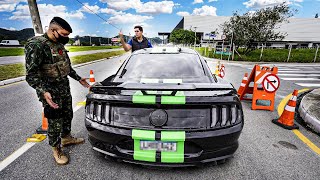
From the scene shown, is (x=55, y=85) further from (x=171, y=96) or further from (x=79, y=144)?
(x=171, y=96)

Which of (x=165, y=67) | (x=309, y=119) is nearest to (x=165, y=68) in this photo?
(x=165, y=67)

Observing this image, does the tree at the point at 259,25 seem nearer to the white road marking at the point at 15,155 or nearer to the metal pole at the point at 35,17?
the metal pole at the point at 35,17

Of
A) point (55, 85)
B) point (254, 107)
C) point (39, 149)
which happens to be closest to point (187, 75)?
point (55, 85)

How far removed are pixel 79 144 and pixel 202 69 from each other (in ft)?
7.23

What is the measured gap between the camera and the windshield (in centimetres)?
291

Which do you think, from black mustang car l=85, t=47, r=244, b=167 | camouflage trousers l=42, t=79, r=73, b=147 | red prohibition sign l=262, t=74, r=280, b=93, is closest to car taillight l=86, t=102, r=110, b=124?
black mustang car l=85, t=47, r=244, b=167

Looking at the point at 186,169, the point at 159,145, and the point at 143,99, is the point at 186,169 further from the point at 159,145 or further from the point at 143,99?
the point at 143,99

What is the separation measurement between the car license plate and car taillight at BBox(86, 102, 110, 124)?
0.49 metres

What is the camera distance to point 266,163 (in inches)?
106

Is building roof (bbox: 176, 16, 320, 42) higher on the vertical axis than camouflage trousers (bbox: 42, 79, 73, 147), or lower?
higher

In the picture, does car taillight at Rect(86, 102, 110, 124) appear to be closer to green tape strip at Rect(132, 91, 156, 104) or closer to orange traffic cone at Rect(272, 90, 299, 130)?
green tape strip at Rect(132, 91, 156, 104)

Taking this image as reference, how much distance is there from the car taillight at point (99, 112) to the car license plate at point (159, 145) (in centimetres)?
49

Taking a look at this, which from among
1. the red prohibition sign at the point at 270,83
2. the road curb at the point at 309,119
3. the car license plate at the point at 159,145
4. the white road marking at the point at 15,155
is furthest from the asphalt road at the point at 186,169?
the red prohibition sign at the point at 270,83

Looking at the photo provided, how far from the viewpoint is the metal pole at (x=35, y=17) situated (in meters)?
5.46
